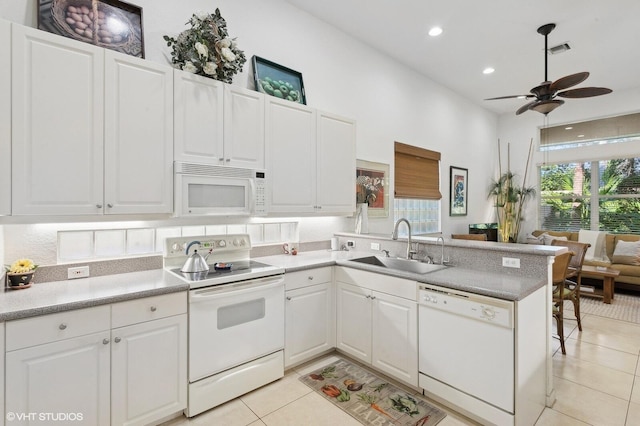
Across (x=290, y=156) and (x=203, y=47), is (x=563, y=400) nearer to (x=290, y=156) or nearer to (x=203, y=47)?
(x=290, y=156)

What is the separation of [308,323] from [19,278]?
6.52 ft

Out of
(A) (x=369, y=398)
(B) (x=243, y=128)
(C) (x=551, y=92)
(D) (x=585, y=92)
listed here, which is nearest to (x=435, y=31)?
(C) (x=551, y=92)

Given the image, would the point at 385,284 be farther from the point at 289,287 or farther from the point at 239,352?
the point at 239,352

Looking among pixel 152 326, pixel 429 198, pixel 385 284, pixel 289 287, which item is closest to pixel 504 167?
pixel 429 198

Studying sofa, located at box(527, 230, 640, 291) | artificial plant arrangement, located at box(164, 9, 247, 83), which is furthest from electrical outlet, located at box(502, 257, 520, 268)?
sofa, located at box(527, 230, 640, 291)

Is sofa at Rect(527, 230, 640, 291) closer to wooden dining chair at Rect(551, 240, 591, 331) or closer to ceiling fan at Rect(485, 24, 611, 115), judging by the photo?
wooden dining chair at Rect(551, 240, 591, 331)

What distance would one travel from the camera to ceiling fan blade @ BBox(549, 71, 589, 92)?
2.95 m

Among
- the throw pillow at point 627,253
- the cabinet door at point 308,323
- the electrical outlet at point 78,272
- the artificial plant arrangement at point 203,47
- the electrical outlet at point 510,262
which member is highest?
the artificial plant arrangement at point 203,47

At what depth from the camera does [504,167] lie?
6758mm

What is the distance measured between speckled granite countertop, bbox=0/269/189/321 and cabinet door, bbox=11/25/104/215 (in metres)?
0.47

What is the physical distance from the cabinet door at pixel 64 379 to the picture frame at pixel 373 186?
2895 mm

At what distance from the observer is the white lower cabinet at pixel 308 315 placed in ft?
8.56

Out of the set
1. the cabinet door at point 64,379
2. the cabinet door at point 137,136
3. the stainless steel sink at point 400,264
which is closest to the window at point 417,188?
the stainless steel sink at point 400,264

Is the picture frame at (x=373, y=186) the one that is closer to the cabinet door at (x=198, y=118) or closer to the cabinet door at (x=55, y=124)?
the cabinet door at (x=198, y=118)
